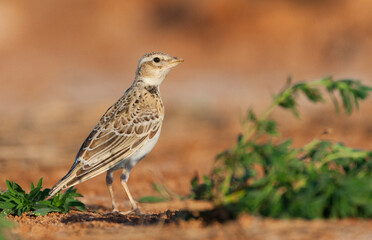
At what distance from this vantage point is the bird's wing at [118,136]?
272 inches

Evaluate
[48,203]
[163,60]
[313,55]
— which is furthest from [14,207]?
[313,55]

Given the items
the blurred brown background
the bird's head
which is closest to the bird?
the bird's head

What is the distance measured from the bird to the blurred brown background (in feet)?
4.48

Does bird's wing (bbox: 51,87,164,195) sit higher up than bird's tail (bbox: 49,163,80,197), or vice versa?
bird's wing (bbox: 51,87,164,195)

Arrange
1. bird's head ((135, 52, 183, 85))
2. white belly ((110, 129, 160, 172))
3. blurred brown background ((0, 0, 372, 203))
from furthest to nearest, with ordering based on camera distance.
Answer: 1. blurred brown background ((0, 0, 372, 203))
2. bird's head ((135, 52, 183, 85))
3. white belly ((110, 129, 160, 172))

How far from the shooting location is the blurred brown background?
488 inches

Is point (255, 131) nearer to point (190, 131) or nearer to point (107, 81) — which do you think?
point (190, 131)

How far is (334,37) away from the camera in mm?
24922

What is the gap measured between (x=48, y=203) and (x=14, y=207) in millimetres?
366

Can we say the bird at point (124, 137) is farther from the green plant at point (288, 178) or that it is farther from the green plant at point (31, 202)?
the green plant at point (288, 178)

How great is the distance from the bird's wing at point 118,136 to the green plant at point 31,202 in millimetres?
193

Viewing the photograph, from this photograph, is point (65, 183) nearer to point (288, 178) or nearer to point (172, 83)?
point (288, 178)

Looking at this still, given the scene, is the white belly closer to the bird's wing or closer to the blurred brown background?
the bird's wing

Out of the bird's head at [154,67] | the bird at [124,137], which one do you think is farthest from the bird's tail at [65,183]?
the bird's head at [154,67]
